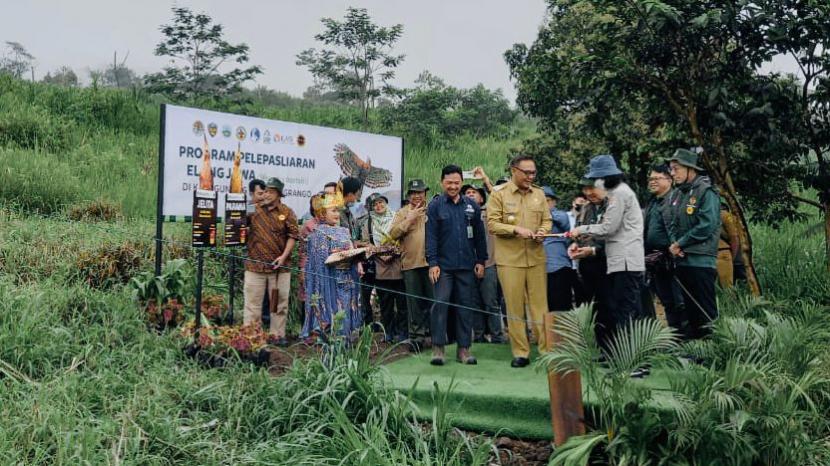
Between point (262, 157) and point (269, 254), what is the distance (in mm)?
1162

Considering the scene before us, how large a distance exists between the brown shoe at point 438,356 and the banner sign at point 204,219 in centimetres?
190

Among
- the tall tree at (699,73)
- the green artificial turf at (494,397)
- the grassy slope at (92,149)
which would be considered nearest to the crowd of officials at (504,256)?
the green artificial turf at (494,397)

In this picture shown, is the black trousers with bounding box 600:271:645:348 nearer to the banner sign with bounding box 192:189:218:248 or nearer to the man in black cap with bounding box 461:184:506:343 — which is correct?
the man in black cap with bounding box 461:184:506:343

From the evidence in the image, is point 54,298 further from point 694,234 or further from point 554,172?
point 554,172

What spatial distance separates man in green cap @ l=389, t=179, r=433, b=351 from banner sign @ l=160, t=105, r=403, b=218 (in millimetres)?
1657

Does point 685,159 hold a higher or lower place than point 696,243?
higher

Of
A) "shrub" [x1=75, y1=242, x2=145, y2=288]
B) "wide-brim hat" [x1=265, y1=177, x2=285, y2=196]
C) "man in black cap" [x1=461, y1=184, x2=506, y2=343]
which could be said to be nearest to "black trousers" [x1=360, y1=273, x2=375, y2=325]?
"man in black cap" [x1=461, y1=184, x2=506, y2=343]

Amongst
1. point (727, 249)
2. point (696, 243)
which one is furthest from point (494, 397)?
point (727, 249)

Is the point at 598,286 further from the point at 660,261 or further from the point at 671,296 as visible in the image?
the point at 671,296

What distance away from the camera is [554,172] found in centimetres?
1070

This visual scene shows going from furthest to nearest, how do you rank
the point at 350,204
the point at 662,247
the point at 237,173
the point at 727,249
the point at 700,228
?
1. the point at 350,204
2. the point at 237,173
3. the point at 727,249
4. the point at 662,247
5. the point at 700,228

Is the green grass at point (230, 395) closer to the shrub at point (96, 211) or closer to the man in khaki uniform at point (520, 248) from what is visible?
the man in khaki uniform at point (520, 248)

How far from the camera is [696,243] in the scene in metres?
4.99

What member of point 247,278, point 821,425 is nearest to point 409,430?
point 821,425
